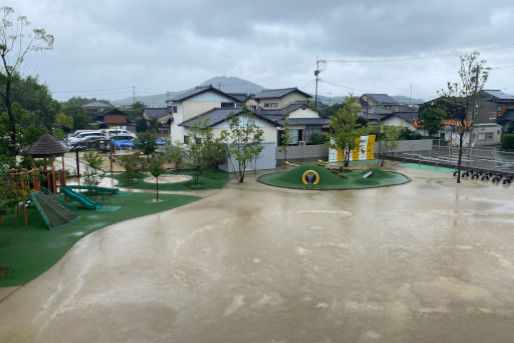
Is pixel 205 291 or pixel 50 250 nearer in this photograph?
pixel 205 291

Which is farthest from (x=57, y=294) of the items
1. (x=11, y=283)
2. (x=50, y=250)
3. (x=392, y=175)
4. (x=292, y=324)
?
(x=392, y=175)

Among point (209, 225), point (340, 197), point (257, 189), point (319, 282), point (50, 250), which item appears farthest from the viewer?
point (257, 189)

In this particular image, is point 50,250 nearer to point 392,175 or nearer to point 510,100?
point 392,175

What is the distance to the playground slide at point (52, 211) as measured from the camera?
12.8 meters

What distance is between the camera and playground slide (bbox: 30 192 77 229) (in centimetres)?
1283

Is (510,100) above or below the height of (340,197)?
above

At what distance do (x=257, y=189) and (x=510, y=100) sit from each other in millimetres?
45135

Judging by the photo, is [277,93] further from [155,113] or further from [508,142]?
[508,142]

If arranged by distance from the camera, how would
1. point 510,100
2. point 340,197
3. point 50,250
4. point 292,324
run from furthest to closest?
point 510,100 < point 340,197 < point 50,250 < point 292,324

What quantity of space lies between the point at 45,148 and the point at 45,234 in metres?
5.54

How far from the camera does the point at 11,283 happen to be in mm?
8641

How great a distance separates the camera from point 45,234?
39.5 feet

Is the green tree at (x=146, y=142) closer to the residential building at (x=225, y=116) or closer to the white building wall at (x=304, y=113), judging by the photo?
the residential building at (x=225, y=116)

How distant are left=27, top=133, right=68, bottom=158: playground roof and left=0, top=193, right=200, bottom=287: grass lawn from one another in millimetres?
2537
